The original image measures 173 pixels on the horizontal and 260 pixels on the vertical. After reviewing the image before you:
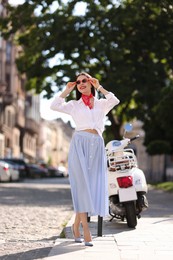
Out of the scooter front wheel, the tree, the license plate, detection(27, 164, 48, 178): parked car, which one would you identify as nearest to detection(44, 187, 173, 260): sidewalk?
the scooter front wheel

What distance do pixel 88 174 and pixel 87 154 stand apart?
0.23 metres

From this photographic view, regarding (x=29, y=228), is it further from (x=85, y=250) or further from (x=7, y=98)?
(x=7, y=98)

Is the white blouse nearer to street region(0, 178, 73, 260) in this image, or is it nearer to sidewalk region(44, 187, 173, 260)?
sidewalk region(44, 187, 173, 260)

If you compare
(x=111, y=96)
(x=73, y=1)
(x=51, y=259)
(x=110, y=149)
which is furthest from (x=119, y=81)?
(x=51, y=259)

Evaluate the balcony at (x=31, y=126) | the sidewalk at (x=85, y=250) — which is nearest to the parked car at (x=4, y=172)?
the sidewalk at (x=85, y=250)

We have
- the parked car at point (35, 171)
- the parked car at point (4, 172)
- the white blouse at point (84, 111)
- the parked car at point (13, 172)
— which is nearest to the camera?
the white blouse at point (84, 111)

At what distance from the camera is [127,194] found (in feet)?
30.6

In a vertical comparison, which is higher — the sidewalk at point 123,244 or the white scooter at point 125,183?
the white scooter at point 125,183

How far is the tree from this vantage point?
83.3 feet

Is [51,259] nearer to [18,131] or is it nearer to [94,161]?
[94,161]

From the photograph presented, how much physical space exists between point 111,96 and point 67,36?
18806mm

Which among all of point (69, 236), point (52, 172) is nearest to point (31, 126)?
point (52, 172)

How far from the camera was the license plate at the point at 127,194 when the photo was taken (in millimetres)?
9312

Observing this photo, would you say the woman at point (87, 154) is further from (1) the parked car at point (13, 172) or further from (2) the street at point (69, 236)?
(1) the parked car at point (13, 172)
